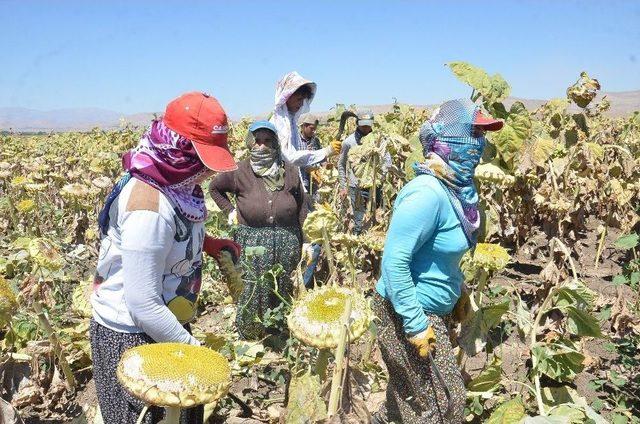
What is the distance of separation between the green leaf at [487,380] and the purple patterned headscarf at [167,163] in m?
1.45

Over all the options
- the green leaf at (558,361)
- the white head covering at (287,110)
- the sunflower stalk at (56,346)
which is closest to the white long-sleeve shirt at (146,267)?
the sunflower stalk at (56,346)

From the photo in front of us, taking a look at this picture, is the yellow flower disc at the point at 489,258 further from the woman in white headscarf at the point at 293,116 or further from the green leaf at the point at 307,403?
the woman in white headscarf at the point at 293,116

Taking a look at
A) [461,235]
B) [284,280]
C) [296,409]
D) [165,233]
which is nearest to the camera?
[296,409]

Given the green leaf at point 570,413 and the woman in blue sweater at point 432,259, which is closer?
the green leaf at point 570,413

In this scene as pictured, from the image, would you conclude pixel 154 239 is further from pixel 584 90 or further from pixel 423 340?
pixel 584 90

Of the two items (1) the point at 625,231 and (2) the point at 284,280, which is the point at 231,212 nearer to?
(2) the point at 284,280

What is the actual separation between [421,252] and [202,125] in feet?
3.02

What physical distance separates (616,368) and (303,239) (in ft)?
6.71

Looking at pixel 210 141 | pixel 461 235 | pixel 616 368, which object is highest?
pixel 210 141

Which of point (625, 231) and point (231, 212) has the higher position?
point (231, 212)

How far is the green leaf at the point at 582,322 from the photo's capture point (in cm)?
217

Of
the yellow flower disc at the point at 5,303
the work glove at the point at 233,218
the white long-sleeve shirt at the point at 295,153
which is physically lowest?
the work glove at the point at 233,218

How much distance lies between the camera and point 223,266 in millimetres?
2195

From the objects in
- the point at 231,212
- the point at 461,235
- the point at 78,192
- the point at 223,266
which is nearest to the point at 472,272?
the point at 461,235
